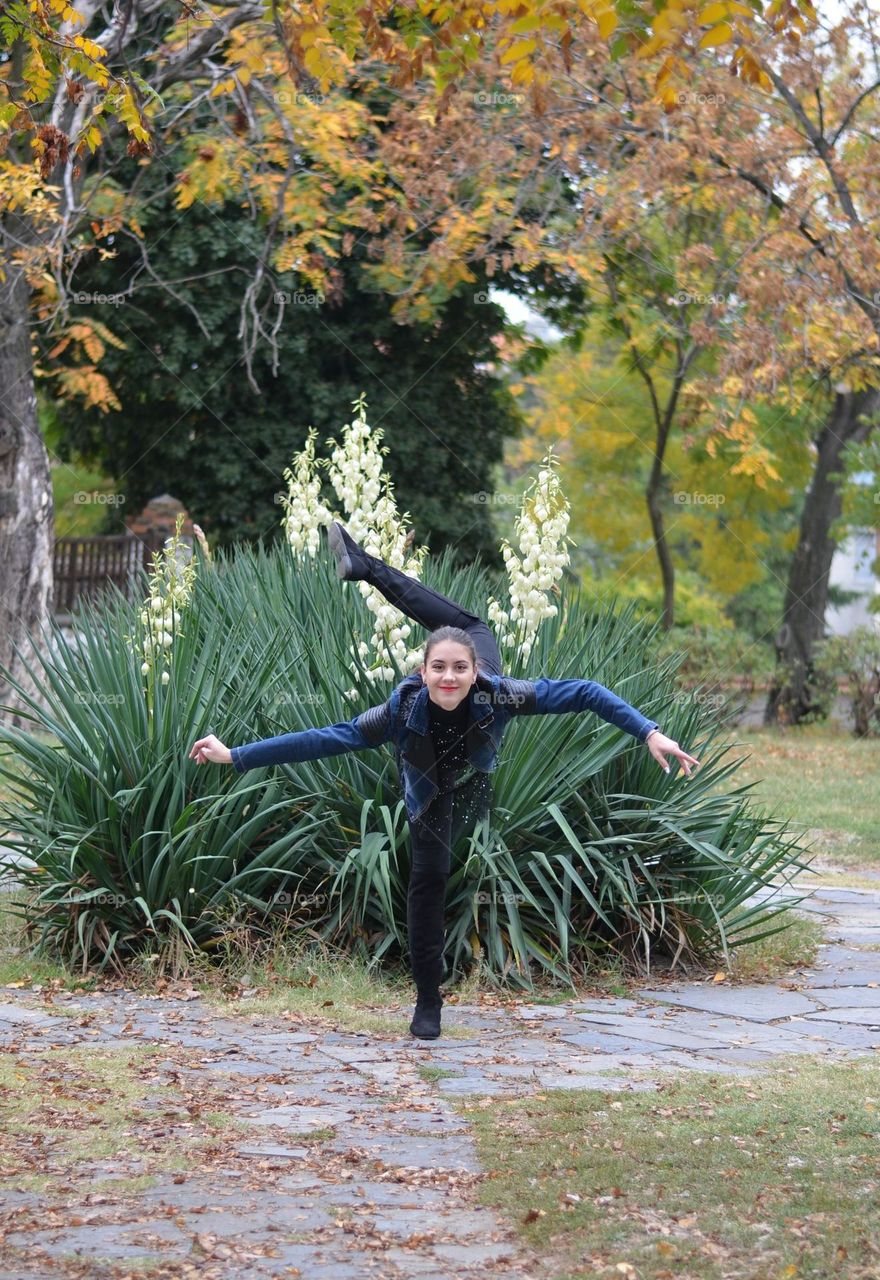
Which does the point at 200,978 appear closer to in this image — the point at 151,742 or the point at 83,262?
the point at 151,742

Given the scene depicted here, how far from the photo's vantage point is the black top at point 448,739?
5.86 m

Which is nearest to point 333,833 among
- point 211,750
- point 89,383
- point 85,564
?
point 211,750

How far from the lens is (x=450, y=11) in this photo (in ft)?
23.9

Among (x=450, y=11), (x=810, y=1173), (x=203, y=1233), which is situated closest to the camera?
(x=203, y=1233)

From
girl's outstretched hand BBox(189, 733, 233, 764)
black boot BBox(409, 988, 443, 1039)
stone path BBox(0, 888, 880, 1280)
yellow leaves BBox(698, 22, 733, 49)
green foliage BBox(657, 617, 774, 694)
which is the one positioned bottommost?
stone path BBox(0, 888, 880, 1280)

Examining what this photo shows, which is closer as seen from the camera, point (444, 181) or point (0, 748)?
point (0, 748)

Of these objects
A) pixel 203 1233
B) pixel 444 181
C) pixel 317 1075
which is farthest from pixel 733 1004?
pixel 444 181

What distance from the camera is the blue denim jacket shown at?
Result: 18.8ft

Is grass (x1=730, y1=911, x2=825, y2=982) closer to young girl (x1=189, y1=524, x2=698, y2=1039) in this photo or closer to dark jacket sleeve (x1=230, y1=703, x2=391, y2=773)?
young girl (x1=189, y1=524, x2=698, y2=1039)

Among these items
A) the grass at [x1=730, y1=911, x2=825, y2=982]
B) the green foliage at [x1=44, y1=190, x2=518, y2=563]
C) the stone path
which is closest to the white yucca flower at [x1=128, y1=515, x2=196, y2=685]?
the stone path

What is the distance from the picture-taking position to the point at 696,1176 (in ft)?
14.3

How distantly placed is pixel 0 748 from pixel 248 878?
5768 mm

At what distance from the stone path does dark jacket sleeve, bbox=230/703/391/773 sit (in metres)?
1.02

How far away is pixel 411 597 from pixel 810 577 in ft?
54.6
